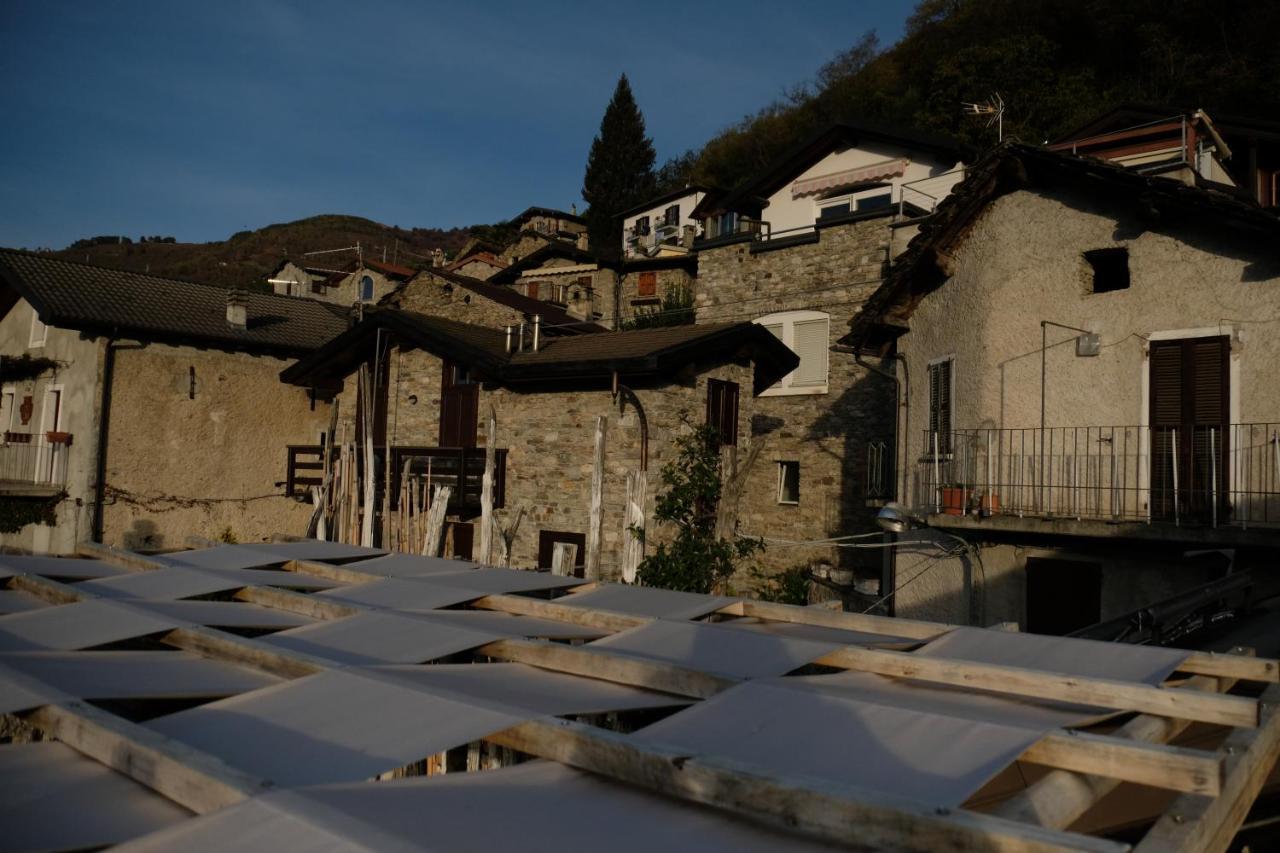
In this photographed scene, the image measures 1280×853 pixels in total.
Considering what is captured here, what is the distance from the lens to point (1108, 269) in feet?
40.1

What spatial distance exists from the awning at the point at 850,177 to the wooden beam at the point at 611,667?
72.7ft

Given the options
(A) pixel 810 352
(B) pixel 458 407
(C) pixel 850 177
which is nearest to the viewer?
(B) pixel 458 407

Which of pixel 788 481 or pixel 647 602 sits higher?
pixel 788 481

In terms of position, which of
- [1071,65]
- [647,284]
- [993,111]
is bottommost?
[993,111]

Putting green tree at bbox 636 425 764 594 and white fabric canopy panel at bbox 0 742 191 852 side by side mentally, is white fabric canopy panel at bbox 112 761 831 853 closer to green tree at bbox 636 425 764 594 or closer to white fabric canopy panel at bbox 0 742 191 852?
white fabric canopy panel at bbox 0 742 191 852

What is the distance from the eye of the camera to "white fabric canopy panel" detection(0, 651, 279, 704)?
4328 mm

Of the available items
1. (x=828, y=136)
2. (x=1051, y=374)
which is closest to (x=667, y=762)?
(x=1051, y=374)

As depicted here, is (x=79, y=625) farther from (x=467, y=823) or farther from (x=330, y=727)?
(x=467, y=823)

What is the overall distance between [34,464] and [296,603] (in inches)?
722

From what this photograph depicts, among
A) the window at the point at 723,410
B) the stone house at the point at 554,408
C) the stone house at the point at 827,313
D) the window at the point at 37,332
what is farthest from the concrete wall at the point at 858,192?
the window at the point at 37,332

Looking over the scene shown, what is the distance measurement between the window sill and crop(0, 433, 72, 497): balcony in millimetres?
15863

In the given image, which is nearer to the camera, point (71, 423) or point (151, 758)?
point (151, 758)

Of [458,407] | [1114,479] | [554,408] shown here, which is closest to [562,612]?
[1114,479]

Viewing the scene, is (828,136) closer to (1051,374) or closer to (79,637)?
(1051,374)
